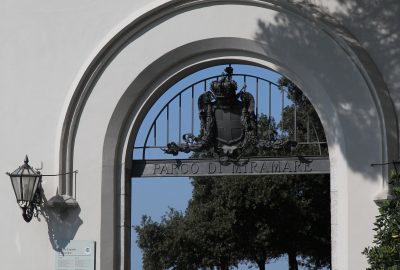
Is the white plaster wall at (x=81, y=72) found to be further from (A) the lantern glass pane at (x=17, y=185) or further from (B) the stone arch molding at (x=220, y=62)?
(A) the lantern glass pane at (x=17, y=185)

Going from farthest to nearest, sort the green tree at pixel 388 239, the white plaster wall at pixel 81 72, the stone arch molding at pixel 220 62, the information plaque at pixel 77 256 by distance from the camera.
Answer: the information plaque at pixel 77 256 < the white plaster wall at pixel 81 72 < the stone arch molding at pixel 220 62 < the green tree at pixel 388 239

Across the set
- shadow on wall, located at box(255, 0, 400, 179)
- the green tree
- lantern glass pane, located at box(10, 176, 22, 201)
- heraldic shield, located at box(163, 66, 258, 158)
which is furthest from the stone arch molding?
the green tree

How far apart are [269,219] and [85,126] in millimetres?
17980

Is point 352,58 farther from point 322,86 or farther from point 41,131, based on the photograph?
point 41,131

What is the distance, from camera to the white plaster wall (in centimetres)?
1243

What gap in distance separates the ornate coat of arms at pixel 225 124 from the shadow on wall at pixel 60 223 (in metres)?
1.59

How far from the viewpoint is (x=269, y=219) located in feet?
100

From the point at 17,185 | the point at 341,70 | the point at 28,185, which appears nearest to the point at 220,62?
the point at 341,70

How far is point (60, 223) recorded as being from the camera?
1320cm

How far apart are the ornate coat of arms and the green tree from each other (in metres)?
2.93

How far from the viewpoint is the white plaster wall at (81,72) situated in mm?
12430

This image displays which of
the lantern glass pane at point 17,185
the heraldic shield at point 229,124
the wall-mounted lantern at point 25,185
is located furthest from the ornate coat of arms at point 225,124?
the lantern glass pane at point 17,185

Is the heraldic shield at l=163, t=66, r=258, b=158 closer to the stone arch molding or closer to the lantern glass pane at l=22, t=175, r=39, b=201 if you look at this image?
the stone arch molding

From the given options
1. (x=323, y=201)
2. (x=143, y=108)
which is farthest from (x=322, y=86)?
(x=323, y=201)
